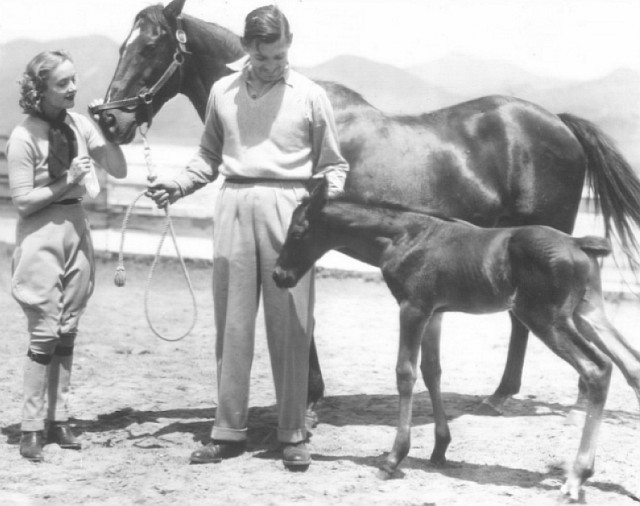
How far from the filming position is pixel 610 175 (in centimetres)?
662

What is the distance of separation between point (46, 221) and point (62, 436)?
3.77 feet

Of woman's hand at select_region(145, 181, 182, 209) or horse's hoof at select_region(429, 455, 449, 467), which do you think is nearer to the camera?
woman's hand at select_region(145, 181, 182, 209)

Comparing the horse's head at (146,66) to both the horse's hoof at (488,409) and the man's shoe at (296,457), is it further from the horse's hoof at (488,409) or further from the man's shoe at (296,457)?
the horse's hoof at (488,409)

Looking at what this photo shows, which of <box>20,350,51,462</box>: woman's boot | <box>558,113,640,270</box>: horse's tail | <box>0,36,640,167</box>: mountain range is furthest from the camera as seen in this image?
<box>0,36,640,167</box>: mountain range

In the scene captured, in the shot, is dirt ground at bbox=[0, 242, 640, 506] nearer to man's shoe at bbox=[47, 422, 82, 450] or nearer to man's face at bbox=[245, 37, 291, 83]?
man's shoe at bbox=[47, 422, 82, 450]

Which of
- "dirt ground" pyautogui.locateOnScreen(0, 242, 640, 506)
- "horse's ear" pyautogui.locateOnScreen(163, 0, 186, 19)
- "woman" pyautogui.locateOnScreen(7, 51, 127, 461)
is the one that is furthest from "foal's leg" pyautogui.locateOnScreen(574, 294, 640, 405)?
"horse's ear" pyautogui.locateOnScreen(163, 0, 186, 19)

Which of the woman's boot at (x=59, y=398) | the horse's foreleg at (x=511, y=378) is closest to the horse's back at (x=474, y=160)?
the horse's foreleg at (x=511, y=378)

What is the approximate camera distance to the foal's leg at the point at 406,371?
482 centimetres

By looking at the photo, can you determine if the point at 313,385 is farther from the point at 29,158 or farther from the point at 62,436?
the point at 29,158

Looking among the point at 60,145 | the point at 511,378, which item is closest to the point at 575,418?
the point at 511,378

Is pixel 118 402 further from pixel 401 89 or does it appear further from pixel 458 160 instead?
pixel 401 89

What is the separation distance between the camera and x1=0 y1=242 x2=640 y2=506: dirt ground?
4.67 m

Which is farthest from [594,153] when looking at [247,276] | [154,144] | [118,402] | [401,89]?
[154,144]

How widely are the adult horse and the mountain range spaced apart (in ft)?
11.8
